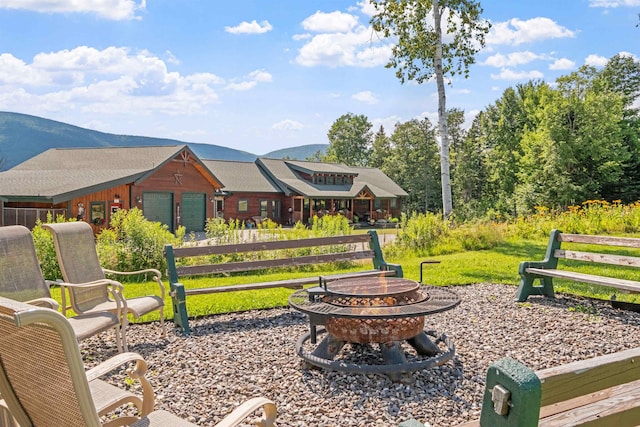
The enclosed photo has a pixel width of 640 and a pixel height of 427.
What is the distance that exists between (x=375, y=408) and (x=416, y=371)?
80 centimetres

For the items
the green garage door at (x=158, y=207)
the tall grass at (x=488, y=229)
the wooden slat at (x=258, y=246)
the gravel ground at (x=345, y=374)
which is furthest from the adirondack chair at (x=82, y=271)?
the green garage door at (x=158, y=207)

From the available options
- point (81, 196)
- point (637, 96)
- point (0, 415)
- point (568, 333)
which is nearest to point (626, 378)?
point (0, 415)

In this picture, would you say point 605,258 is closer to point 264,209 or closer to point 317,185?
point 264,209

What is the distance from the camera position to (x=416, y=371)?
475 cm

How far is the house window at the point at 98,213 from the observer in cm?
2444

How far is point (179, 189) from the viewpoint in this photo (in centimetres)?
2916

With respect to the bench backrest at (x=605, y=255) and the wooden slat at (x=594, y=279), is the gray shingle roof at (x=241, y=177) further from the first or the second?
the bench backrest at (x=605, y=255)

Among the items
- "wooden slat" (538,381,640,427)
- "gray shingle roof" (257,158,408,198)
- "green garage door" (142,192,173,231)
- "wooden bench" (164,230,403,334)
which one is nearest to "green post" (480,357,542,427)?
"wooden slat" (538,381,640,427)

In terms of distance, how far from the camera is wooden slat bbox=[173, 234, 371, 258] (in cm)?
A: 692

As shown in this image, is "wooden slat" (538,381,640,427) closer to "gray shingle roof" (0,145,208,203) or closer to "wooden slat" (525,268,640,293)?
"wooden slat" (525,268,640,293)

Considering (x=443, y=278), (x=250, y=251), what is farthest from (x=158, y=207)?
(x=250, y=251)

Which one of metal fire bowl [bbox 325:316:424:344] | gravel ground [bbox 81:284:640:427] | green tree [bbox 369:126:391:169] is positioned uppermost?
green tree [bbox 369:126:391:169]

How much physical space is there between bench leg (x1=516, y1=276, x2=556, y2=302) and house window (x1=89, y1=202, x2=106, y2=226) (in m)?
21.6

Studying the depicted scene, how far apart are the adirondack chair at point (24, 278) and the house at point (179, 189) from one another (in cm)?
1868
